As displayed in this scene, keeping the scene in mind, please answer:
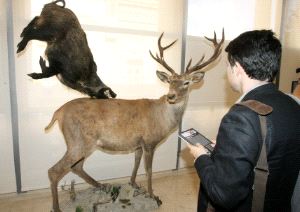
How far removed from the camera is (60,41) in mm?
2416

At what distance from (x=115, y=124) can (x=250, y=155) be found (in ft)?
5.49

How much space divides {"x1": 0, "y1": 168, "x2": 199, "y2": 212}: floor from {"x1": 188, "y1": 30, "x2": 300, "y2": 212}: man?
1734 mm

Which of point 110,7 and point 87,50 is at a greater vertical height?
point 110,7

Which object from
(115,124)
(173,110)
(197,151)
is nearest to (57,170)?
(115,124)

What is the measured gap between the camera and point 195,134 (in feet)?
5.77

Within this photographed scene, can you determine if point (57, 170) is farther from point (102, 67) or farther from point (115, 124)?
point (102, 67)

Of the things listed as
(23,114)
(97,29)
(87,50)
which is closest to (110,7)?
(97,29)

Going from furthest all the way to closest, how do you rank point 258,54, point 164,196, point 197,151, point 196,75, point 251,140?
point 164,196 < point 196,75 < point 197,151 < point 258,54 < point 251,140

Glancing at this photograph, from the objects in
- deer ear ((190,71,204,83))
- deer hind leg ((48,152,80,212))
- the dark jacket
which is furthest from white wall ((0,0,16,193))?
the dark jacket

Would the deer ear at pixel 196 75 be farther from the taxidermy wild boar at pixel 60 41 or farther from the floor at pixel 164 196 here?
the floor at pixel 164 196

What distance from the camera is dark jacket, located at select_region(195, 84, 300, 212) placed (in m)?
1.06

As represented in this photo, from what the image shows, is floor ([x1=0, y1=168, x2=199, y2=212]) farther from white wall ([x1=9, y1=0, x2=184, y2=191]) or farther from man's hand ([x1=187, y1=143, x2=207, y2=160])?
man's hand ([x1=187, y1=143, x2=207, y2=160])

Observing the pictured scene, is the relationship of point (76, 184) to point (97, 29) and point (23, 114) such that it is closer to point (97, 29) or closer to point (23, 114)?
point (23, 114)

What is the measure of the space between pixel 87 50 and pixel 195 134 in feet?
4.49
